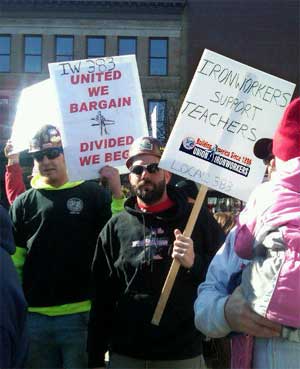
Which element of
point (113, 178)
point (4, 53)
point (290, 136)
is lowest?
point (4, 53)

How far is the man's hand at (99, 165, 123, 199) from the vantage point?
3.89 metres

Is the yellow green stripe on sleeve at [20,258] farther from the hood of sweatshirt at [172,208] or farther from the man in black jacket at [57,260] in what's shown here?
the hood of sweatshirt at [172,208]

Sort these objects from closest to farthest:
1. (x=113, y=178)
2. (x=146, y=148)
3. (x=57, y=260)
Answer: (x=146, y=148) < (x=57, y=260) < (x=113, y=178)

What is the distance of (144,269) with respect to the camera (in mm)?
2986

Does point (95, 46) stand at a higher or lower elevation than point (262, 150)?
lower

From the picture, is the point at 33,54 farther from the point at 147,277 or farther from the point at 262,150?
the point at 262,150

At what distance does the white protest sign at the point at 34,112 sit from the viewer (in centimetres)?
439

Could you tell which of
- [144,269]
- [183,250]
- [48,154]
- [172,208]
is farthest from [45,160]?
[183,250]

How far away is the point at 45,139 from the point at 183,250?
147cm

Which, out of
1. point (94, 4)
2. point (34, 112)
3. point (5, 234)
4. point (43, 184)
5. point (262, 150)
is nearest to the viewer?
point (5, 234)

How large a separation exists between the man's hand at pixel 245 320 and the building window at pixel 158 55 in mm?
28753

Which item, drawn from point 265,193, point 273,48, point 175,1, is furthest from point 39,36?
point 265,193

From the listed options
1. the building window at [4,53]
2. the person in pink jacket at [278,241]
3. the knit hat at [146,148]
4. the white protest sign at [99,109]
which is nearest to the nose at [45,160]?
the white protest sign at [99,109]

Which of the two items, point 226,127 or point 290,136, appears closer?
point 290,136
